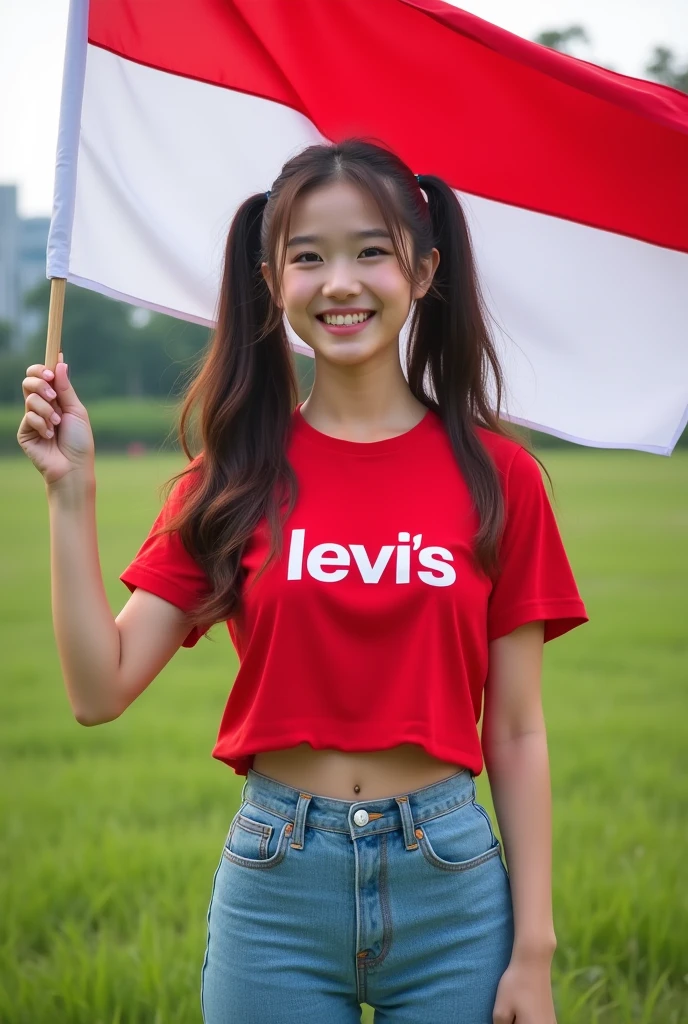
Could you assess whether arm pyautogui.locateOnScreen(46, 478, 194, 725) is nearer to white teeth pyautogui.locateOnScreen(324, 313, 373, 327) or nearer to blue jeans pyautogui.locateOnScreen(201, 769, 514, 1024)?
blue jeans pyautogui.locateOnScreen(201, 769, 514, 1024)

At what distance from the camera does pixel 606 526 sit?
17.6 meters

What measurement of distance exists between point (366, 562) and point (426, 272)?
0.60 metres

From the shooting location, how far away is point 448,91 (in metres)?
2.81

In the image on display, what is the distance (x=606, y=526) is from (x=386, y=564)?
52.7ft

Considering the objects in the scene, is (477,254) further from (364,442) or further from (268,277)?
(364,442)

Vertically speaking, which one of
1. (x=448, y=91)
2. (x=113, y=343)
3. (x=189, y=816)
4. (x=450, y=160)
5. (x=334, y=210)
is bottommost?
(x=189, y=816)

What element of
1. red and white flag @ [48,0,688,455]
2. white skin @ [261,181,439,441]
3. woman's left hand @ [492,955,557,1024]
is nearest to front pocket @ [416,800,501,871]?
woman's left hand @ [492,955,557,1024]

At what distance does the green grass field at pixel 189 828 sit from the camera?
11.4 feet

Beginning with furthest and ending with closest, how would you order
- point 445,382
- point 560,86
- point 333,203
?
point 560,86 → point 445,382 → point 333,203

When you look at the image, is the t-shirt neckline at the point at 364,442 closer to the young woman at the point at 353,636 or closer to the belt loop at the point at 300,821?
the young woman at the point at 353,636

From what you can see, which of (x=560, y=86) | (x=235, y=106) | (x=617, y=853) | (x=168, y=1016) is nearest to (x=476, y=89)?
(x=560, y=86)

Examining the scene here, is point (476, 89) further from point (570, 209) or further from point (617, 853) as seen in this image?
point (617, 853)

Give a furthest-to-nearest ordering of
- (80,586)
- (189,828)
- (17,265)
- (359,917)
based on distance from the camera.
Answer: (17,265) → (189,828) → (80,586) → (359,917)

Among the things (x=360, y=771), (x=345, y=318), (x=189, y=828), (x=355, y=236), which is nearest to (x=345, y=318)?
(x=345, y=318)
